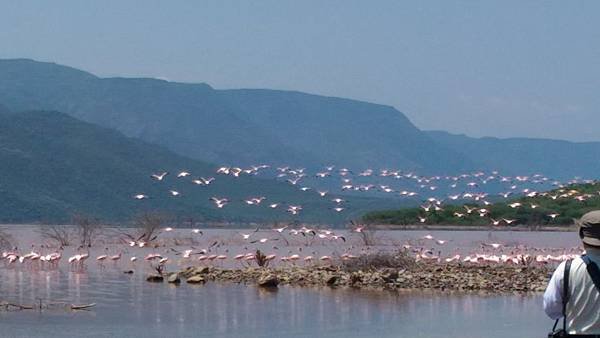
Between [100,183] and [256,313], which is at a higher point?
[100,183]

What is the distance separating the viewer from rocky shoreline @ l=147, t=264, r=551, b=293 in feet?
89.8

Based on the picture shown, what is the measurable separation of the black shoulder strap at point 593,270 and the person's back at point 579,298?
17mm

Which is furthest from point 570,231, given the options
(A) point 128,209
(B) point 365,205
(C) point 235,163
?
(C) point 235,163

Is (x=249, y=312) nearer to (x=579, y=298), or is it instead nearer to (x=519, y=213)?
(x=579, y=298)

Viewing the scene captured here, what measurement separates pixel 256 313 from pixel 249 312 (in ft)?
0.65

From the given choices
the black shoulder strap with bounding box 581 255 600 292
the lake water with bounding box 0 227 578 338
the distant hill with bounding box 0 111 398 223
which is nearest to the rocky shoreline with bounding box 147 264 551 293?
the lake water with bounding box 0 227 578 338

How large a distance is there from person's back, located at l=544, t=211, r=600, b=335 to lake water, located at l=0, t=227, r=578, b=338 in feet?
33.8

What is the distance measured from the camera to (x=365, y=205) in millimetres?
123688

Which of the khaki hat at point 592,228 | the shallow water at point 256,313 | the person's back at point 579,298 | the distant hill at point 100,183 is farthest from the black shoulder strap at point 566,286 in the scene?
the distant hill at point 100,183

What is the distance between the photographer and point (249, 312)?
22.0 m

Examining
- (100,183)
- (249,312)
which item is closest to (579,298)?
(249,312)

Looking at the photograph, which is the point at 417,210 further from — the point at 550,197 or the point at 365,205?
the point at 365,205

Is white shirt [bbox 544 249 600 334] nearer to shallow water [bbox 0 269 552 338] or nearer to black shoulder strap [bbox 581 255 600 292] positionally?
black shoulder strap [bbox 581 255 600 292]

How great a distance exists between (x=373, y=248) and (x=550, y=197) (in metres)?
40.0
